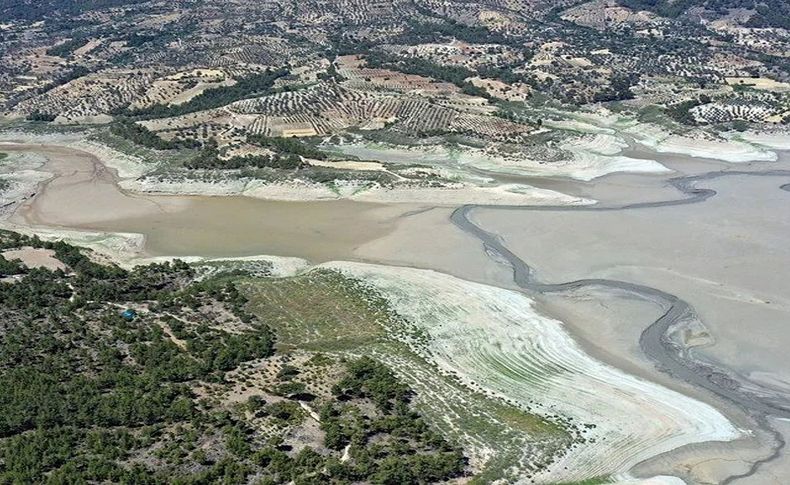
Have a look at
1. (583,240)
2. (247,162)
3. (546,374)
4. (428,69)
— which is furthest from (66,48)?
(546,374)

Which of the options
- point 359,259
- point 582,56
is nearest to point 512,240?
point 359,259

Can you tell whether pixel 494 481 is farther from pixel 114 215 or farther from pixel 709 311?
pixel 114 215

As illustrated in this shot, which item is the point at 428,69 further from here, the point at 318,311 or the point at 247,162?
the point at 318,311

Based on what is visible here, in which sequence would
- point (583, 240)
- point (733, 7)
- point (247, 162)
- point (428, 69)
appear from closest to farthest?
point (583, 240) → point (247, 162) → point (428, 69) → point (733, 7)

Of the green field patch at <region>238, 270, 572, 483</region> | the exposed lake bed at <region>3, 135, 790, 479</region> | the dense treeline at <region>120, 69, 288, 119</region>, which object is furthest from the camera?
the dense treeline at <region>120, 69, 288, 119</region>

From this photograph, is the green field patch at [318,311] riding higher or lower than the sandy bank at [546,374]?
higher

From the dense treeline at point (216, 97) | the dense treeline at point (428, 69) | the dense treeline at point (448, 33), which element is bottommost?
the dense treeline at point (216, 97)

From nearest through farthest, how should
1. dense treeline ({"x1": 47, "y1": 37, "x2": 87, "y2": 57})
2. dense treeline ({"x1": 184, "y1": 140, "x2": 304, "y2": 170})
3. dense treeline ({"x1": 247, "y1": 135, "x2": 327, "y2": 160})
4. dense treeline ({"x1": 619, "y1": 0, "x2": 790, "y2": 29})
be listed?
dense treeline ({"x1": 184, "y1": 140, "x2": 304, "y2": 170}) → dense treeline ({"x1": 247, "y1": 135, "x2": 327, "y2": 160}) → dense treeline ({"x1": 47, "y1": 37, "x2": 87, "y2": 57}) → dense treeline ({"x1": 619, "y1": 0, "x2": 790, "y2": 29})

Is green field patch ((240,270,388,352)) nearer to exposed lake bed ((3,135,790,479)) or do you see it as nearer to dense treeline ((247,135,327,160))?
exposed lake bed ((3,135,790,479))

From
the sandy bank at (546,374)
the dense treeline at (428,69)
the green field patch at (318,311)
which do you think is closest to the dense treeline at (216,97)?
the dense treeline at (428,69)

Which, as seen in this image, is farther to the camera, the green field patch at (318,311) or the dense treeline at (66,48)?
the dense treeline at (66,48)

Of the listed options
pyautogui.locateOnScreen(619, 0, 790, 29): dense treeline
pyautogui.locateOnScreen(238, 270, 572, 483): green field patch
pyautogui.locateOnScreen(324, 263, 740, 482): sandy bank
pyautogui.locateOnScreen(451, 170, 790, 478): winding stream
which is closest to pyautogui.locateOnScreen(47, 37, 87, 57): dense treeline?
pyautogui.locateOnScreen(451, 170, 790, 478): winding stream

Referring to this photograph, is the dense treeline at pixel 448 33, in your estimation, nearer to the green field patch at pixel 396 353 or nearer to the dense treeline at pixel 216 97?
the dense treeline at pixel 216 97
